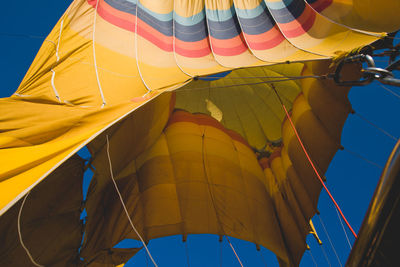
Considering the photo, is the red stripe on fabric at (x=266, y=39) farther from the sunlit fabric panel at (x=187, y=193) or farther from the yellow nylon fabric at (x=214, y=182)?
the sunlit fabric panel at (x=187, y=193)

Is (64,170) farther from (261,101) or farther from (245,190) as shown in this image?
(261,101)

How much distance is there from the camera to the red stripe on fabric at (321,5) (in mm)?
4015

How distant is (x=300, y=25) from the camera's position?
13.6ft

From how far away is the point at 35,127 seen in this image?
7.78 feet

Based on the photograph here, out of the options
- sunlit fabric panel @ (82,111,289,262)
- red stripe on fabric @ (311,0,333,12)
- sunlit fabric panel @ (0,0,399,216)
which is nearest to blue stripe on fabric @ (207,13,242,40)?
sunlit fabric panel @ (0,0,399,216)

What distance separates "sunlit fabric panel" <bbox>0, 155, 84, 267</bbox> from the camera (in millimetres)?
2832

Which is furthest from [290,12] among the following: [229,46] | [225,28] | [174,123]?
[174,123]

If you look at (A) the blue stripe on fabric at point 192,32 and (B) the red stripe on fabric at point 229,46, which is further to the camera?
(A) the blue stripe on fabric at point 192,32

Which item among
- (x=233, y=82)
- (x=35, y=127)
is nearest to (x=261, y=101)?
(x=233, y=82)

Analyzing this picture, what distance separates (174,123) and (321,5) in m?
2.85

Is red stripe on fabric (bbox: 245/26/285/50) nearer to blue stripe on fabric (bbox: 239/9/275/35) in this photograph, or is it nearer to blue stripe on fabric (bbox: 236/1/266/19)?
blue stripe on fabric (bbox: 239/9/275/35)

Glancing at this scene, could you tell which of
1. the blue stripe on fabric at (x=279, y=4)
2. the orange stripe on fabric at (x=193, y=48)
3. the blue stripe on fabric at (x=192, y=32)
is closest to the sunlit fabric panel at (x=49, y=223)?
the orange stripe on fabric at (x=193, y=48)

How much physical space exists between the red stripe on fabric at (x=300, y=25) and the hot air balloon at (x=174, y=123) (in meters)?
0.02

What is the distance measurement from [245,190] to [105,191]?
2.19 m
